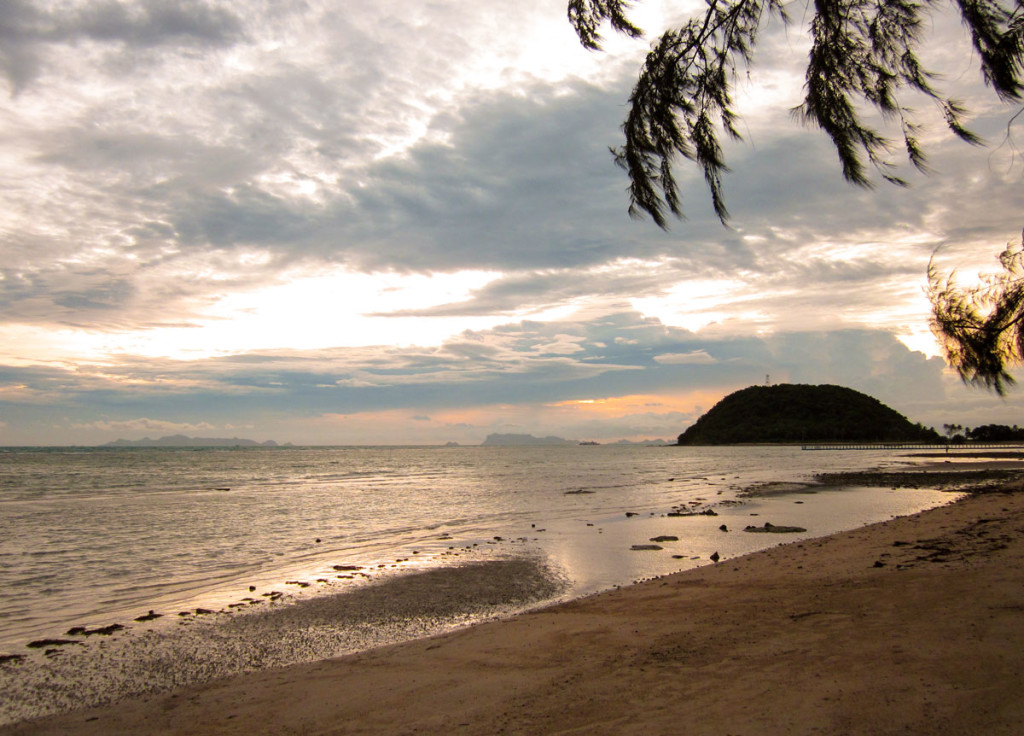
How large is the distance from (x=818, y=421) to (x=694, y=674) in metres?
193

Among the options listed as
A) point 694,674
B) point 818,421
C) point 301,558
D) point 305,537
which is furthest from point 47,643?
point 818,421

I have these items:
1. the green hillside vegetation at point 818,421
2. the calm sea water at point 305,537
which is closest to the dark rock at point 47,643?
the calm sea water at point 305,537

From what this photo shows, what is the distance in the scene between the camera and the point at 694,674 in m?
5.32

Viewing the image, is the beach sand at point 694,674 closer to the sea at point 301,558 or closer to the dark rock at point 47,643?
the sea at point 301,558

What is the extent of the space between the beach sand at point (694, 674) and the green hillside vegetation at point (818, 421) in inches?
6977

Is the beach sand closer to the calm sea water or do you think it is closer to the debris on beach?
the calm sea water

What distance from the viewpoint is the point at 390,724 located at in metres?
4.98

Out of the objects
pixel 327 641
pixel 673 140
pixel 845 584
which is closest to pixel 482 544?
pixel 327 641

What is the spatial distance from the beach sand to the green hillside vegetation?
581 feet

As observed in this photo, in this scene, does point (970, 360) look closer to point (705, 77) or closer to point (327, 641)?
point (705, 77)

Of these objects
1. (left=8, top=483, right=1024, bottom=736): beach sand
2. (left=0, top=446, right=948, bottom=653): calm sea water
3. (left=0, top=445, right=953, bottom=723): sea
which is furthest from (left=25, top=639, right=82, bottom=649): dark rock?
(left=8, top=483, right=1024, bottom=736): beach sand

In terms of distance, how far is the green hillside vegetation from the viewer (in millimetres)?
169250

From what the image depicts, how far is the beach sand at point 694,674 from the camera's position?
4383 mm

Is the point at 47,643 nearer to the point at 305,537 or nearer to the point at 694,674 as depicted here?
the point at 694,674
